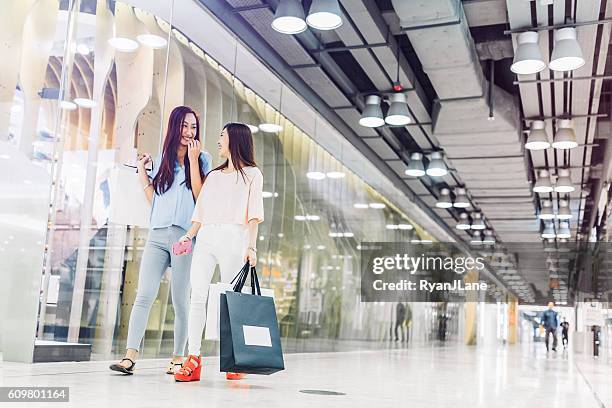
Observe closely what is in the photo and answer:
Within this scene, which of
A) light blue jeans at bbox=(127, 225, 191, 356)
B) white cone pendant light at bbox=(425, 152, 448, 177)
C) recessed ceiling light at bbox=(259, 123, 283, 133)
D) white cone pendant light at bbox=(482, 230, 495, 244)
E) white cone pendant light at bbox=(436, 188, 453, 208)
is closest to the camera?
light blue jeans at bbox=(127, 225, 191, 356)

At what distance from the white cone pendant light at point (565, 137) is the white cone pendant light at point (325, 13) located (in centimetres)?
423

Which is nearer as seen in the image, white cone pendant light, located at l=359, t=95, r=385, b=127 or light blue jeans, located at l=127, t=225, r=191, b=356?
light blue jeans, located at l=127, t=225, r=191, b=356

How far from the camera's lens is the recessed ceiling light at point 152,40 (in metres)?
5.07

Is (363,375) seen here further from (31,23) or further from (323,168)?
(323,168)

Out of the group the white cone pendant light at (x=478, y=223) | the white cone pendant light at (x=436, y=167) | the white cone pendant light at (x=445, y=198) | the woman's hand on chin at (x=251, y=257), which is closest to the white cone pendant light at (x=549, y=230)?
the white cone pendant light at (x=478, y=223)

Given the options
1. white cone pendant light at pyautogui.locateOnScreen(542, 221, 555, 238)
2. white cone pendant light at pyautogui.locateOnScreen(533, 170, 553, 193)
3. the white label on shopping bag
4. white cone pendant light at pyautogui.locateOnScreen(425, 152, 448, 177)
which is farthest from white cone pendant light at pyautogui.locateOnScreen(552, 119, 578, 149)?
white cone pendant light at pyautogui.locateOnScreen(542, 221, 555, 238)

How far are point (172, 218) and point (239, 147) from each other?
579mm

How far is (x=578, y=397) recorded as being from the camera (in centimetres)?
403

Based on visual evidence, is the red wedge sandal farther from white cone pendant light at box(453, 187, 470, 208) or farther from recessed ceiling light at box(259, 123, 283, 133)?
white cone pendant light at box(453, 187, 470, 208)

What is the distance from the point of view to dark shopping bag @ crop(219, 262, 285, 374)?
306 cm

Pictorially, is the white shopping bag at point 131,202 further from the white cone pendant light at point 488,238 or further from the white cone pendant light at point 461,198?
the white cone pendant light at point 488,238

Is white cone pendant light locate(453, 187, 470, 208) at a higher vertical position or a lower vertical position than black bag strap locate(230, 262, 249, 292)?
higher

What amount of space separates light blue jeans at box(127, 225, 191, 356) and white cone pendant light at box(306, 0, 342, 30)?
83.9 inches

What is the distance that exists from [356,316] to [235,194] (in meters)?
8.09
